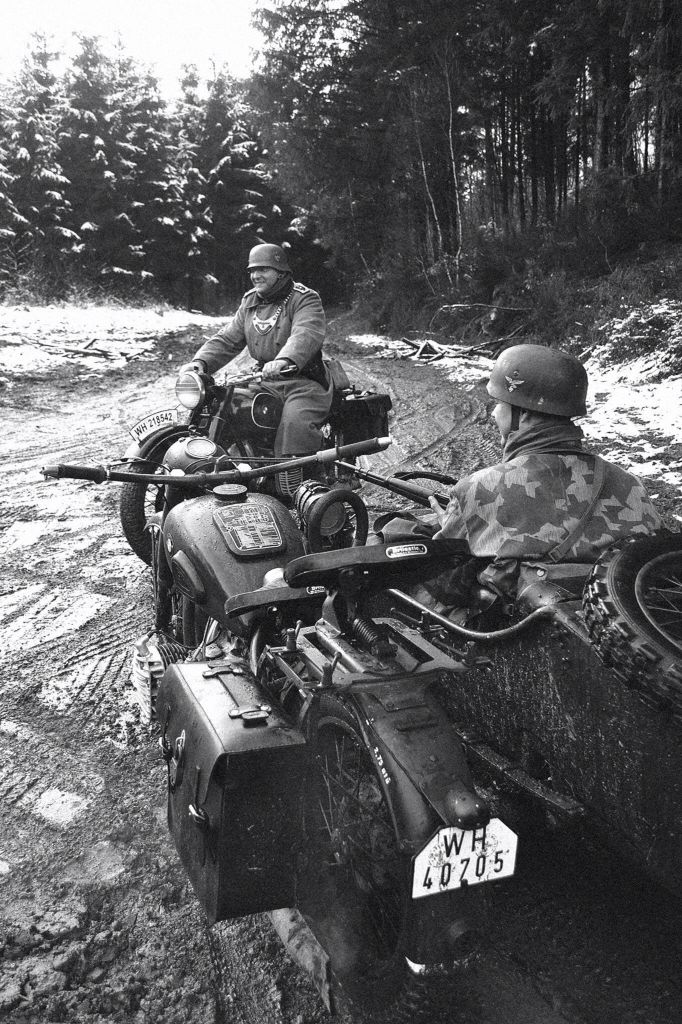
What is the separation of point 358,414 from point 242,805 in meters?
4.50

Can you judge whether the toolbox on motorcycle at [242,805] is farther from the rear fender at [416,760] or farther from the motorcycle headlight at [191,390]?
the motorcycle headlight at [191,390]

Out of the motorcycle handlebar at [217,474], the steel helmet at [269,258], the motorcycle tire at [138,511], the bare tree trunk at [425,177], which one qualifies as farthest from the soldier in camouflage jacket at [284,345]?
the bare tree trunk at [425,177]

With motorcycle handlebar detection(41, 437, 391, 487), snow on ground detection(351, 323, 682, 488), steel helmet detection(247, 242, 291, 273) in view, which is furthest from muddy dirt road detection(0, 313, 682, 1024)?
snow on ground detection(351, 323, 682, 488)

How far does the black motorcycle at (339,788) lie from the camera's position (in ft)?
5.99

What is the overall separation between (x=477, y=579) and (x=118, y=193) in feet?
81.0

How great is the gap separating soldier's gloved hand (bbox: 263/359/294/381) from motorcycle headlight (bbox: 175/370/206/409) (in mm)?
439

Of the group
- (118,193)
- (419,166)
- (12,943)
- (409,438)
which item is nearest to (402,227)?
(419,166)

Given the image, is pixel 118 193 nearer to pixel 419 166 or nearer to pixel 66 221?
pixel 66 221

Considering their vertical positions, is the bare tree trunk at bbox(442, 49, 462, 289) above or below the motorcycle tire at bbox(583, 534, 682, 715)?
above

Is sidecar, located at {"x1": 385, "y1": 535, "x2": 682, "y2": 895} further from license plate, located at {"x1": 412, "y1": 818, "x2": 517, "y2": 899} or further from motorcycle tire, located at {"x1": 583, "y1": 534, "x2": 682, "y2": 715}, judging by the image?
license plate, located at {"x1": 412, "y1": 818, "x2": 517, "y2": 899}

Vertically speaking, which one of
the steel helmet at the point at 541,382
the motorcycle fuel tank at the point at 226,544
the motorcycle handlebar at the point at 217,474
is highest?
the steel helmet at the point at 541,382

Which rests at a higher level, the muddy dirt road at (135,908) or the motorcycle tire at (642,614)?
the motorcycle tire at (642,614)

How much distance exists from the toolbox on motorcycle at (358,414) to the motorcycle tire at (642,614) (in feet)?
14.0

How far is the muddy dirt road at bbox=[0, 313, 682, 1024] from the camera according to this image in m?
2.21
